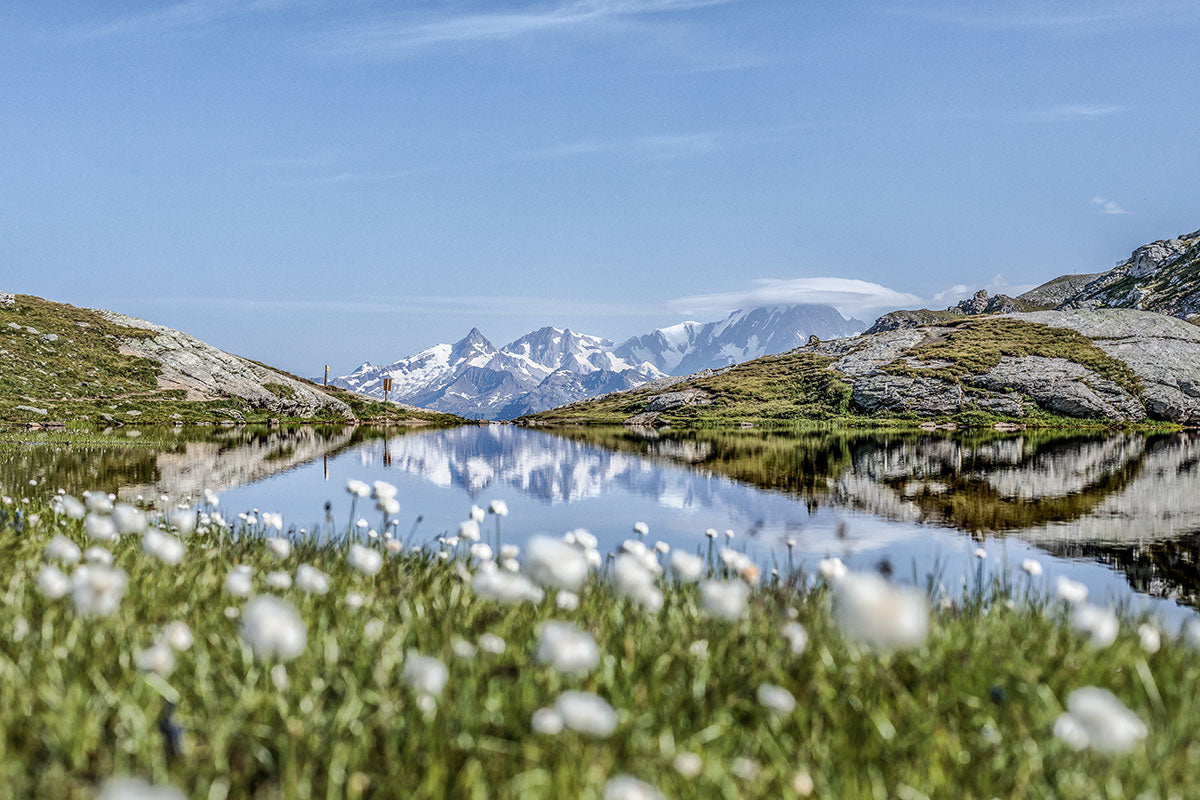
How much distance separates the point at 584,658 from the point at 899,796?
2.04 meters

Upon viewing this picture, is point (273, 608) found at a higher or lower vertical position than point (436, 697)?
higher

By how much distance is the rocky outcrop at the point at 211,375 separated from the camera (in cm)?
9975

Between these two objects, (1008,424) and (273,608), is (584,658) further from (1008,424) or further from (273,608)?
(1008,424)

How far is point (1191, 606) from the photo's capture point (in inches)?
505

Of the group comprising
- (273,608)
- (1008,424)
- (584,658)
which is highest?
(273,608)

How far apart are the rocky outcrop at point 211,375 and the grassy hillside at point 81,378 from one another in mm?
1227

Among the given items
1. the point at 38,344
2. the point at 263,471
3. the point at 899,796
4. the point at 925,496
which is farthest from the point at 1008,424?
the point at 38,344

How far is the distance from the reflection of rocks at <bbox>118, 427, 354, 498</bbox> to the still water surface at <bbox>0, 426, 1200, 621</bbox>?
0.14 meters

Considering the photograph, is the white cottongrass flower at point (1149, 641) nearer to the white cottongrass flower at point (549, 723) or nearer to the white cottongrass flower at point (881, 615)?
the white cottongrass flower at point (881, 615)

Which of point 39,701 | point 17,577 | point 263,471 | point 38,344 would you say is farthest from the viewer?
point 38,344

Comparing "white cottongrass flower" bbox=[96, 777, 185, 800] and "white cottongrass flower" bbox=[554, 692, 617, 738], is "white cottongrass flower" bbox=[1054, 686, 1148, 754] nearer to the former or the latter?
"white cottongrass flower" bbox=[554, 692, 617, 738]

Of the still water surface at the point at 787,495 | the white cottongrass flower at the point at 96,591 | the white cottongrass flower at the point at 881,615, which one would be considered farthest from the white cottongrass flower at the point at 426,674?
the still water surface at the point at 787,495

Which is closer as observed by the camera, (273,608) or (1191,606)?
(273,608)

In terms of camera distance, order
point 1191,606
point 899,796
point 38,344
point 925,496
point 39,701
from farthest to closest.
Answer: point 38,344
point 925,496
point 1191,606
point 39,701
point 899,796
